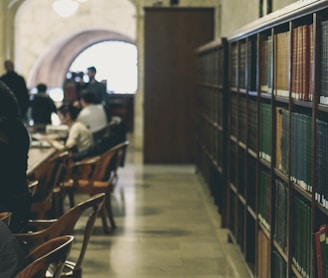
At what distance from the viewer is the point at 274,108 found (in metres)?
4.96

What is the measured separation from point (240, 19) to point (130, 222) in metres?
3.31

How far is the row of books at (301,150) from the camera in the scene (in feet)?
13.1

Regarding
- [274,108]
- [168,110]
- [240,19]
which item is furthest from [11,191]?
[168,110]

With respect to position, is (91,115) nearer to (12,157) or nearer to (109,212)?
(109,212)

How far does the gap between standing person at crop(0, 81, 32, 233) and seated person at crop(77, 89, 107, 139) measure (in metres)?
5.37

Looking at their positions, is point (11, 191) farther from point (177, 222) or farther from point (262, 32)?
point (177, 222)

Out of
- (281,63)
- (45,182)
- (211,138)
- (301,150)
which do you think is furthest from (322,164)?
(211,138)

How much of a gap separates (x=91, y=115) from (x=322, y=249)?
6863 mm

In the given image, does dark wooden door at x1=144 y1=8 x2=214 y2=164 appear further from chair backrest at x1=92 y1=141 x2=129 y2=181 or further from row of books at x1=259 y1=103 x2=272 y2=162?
row of books at x1=259 y1=103 x2=272 y2=162

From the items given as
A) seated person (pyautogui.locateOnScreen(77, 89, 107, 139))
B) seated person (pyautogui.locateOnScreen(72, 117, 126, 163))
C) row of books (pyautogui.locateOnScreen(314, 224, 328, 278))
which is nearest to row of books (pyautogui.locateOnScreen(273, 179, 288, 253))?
row of books (pyautogui.locateOnScreen(314, 224, 328, 278))

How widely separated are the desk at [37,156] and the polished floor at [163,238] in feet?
2.83

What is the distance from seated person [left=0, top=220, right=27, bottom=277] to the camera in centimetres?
356

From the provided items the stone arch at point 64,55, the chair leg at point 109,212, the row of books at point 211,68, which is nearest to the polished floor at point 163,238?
the chair leg at point 109,212

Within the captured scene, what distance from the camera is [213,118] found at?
31.5 feet
